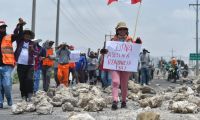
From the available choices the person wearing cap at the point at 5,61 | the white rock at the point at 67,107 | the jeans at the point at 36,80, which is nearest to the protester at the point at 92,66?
the jeans at the point at 36,80

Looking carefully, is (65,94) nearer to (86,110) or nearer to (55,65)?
(86,110)

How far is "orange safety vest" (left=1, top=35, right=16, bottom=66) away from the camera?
40.3ft

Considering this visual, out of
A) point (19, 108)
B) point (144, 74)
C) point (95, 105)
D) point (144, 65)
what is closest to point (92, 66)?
point (144, 74)

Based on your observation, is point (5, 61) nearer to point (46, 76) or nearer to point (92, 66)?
point (46, 76)

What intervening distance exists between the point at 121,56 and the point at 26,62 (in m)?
2.53

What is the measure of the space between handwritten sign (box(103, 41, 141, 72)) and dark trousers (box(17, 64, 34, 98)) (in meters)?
2.29

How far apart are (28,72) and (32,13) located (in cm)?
2063

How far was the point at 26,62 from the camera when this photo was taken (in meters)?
13.5

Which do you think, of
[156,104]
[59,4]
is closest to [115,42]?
[156,104]

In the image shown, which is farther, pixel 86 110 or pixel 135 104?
pixel 135 104

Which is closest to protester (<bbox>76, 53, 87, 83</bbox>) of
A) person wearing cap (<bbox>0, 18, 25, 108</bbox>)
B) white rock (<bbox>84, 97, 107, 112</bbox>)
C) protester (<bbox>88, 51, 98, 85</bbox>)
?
protester (<bbox>88, 51, 98, 85</bbox>)

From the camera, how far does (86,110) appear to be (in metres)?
11.1

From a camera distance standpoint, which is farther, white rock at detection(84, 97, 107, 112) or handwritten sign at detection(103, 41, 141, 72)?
handwritten sign at detection(103, 41, 141, 72)

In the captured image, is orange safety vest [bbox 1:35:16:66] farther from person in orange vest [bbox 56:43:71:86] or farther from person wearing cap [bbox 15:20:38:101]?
person in orange vest [bbox 56:43:71:86]
